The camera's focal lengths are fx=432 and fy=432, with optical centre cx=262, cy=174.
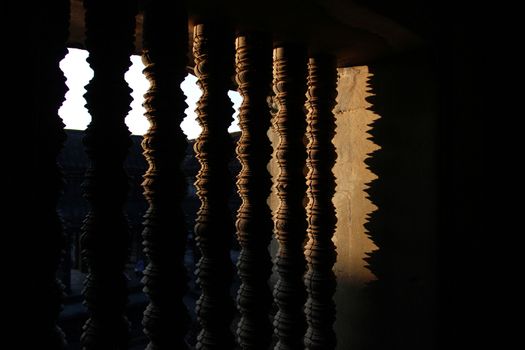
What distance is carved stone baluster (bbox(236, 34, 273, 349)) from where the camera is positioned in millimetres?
1708

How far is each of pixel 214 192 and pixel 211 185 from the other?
3 cm

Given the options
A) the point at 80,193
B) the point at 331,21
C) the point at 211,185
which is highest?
the point at 331,21

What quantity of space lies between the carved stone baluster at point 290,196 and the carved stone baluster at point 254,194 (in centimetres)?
15

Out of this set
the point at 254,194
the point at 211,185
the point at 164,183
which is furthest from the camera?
the point at 254,194

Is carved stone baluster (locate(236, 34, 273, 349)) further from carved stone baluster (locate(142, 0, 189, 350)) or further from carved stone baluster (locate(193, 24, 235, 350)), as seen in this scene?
carved stone baluster (locate(142, 0, 189, 350))

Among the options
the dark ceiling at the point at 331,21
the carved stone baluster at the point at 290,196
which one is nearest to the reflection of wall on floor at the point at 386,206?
the dark ceiling at the point at 331,21

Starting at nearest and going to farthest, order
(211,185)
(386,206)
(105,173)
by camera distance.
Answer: (105,173)
(211,185)
(386,206)

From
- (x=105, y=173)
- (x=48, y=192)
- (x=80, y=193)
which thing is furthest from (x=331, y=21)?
(x=80, y=193)

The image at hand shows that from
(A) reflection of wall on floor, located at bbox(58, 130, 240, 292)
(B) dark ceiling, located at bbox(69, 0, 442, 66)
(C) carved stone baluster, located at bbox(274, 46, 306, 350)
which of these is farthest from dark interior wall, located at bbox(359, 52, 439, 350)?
(A) reflection of wall on floor, located at bbox(58, 130, 240, 292)

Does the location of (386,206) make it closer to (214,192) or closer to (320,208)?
(320,208)

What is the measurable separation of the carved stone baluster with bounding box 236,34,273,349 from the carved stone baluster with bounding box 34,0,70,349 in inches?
30.3

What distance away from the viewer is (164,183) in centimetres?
139

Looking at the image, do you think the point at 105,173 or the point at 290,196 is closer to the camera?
the point at 105,173

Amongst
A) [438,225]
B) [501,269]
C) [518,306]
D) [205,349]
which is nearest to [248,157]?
[205,349]
